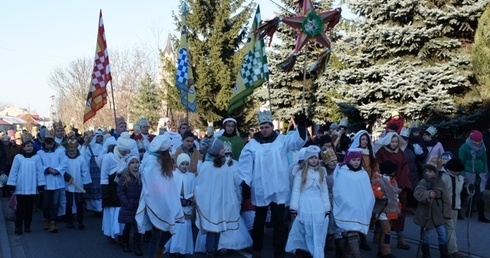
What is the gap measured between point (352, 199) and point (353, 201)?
1.2 inches

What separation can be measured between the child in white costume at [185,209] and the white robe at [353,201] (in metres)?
2.28

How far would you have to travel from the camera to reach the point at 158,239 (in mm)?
8273

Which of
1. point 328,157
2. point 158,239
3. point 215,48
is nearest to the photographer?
point 158,239

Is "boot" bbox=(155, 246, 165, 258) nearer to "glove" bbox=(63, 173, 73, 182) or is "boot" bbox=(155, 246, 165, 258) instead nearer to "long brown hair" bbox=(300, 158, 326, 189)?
"long brown hair" bbox=(300, 158, 326, 189)

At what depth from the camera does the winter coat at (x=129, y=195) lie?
379 inches

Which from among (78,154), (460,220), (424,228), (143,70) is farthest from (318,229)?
(143,70)

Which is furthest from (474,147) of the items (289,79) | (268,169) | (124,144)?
(289,79)

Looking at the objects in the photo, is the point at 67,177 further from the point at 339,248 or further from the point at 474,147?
the point at 474,147

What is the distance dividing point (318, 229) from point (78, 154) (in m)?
6.94

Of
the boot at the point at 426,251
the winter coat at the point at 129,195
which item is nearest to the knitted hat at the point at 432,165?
the boot at the point at 426,251

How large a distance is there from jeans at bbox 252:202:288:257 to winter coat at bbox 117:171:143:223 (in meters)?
2.00

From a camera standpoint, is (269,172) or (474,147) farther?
(474,147)

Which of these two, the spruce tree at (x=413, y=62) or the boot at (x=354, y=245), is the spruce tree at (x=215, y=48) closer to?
the spruce tree at (x=413, y=62)

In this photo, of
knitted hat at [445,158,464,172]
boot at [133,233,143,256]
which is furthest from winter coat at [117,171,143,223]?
knitted hat at [445,158,464,172]
